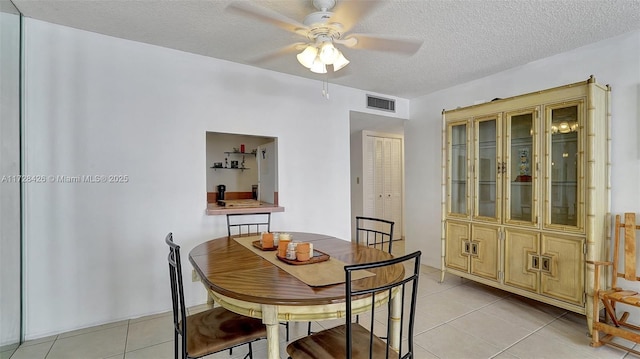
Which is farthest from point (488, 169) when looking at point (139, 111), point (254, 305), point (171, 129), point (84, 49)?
point (84, 49)

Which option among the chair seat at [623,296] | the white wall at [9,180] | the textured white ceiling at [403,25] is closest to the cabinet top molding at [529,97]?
the textured white ceiling at [403,25]

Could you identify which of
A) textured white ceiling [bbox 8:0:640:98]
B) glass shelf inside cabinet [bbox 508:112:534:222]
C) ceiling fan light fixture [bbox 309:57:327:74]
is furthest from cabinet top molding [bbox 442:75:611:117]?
ceiling fan light fixture [bbox 309:57:327:74]

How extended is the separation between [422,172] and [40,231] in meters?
4.18

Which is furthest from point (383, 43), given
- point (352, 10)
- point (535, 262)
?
point (535, 262)

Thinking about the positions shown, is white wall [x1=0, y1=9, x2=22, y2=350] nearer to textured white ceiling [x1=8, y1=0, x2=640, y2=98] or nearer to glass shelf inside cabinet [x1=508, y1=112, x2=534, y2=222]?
textured white ceiling [x1=8, y1=0, x2=640, y2=98]

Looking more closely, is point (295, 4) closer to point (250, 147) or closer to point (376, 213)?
point (250, 147)

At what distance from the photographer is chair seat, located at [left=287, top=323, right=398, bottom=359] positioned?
137 centimetres

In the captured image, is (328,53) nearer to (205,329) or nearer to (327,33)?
(327,33)

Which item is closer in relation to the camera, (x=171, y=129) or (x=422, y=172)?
(x=171, y=129)

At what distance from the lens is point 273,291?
132cm

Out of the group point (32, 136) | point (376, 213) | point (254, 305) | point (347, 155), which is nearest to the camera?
point (254, 305)

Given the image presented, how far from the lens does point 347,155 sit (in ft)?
12.9

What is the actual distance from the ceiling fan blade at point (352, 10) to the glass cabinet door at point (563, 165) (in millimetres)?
1908

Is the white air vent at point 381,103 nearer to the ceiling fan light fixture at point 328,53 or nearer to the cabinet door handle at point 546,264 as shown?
the ceiling fan light fixture at point 328,53
